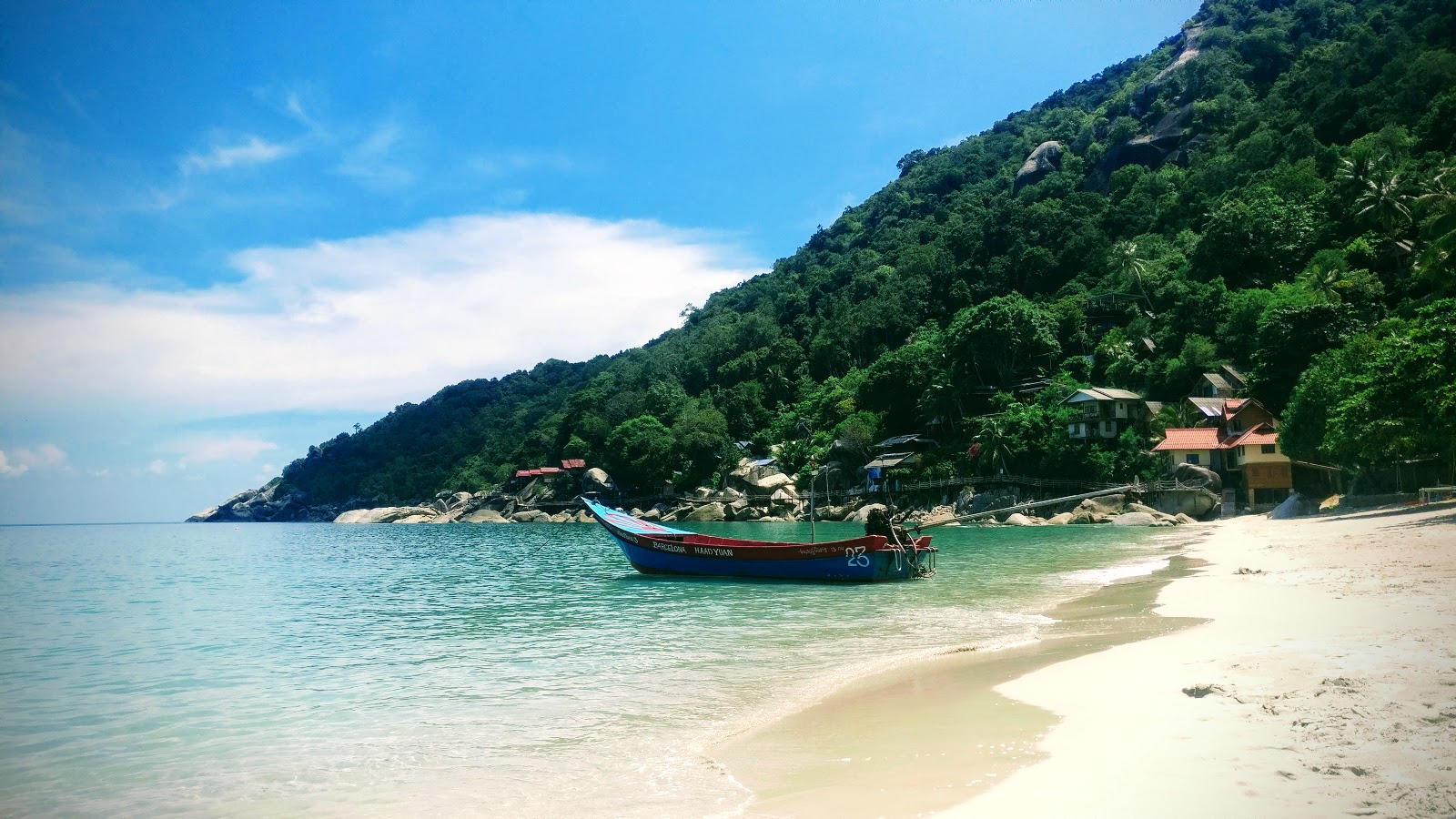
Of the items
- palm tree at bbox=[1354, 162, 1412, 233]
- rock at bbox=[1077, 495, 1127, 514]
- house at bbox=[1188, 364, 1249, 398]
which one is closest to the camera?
rock at bbox=[1077, 495, 1127, 514]

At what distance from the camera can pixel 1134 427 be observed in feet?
176

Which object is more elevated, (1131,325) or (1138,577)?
(1131,325)

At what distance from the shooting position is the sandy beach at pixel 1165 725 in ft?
16.0

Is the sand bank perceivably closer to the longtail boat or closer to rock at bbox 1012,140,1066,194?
the longtail boat

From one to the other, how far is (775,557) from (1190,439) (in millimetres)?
35410

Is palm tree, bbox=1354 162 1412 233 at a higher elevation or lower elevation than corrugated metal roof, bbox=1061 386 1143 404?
higher

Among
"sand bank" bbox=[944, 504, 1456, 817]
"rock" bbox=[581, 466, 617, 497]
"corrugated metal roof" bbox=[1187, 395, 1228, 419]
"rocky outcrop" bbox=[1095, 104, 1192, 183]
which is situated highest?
"rocky outcrop" bbox=[1095, 104, 1192, 183]

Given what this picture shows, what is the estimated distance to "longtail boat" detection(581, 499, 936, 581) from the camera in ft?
72.4

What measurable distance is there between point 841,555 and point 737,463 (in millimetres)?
59325

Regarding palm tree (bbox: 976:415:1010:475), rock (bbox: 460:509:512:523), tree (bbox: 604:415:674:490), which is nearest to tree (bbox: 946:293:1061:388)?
palm tree (bbox: 976:415:1010:475)

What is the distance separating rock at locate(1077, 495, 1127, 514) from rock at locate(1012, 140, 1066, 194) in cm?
6622

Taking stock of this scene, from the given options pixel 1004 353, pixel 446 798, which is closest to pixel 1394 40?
pixel 1004 353

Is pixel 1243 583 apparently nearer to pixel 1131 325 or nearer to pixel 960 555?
pixel 960 555

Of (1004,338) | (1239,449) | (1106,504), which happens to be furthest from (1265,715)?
(1004,338)
